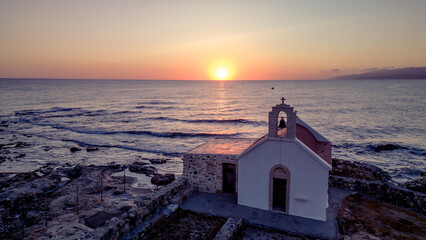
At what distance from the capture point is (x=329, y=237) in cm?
1108

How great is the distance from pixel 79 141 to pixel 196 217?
2941 centimetres

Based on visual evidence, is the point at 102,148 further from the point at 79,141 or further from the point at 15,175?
the point at 15,175

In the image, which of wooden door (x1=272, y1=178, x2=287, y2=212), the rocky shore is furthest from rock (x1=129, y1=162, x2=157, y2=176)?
wooden door (x1=272, y1=178, x2=287, y2=212)

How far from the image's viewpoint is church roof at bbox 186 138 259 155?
15.5 meters

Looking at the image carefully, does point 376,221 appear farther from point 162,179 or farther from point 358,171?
point 162,179

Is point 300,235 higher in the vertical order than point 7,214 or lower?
higher

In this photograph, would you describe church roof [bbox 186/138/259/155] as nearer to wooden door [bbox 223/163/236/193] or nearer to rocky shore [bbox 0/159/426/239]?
wooden door [bbox 223/163/236/193]

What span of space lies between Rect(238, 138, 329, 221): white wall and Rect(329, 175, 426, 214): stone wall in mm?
5853

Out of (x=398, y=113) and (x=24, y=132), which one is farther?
(x=398, y=113)

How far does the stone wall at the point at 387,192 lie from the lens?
14727mm

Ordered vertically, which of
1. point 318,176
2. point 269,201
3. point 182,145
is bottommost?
point 182,145

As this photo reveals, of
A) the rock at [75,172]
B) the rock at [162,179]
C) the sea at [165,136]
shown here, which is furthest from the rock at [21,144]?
the rock at [162,179]

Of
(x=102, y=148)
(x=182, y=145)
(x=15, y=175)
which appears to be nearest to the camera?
(x=15, y=175)

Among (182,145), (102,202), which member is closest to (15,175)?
(102,202)
